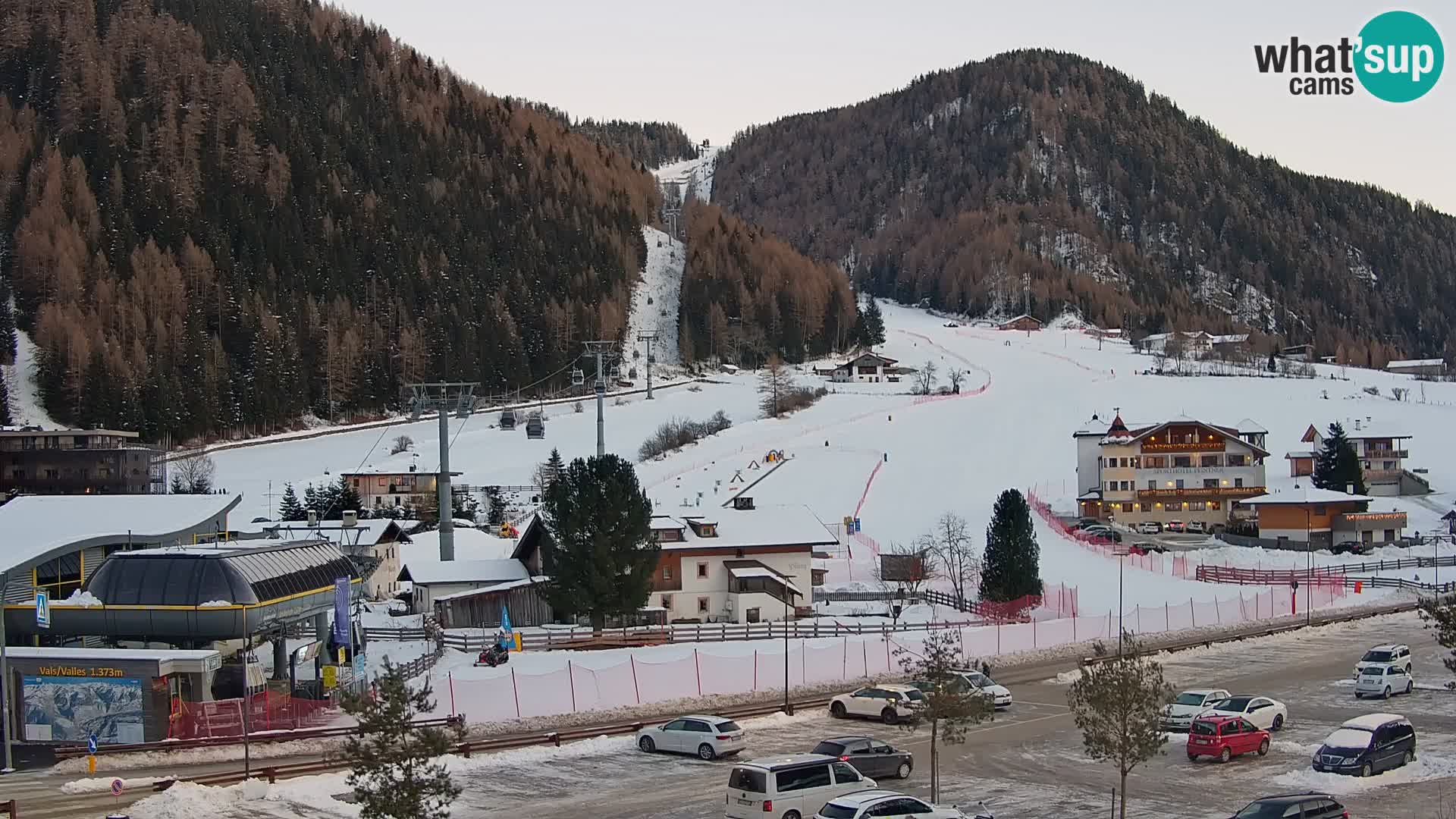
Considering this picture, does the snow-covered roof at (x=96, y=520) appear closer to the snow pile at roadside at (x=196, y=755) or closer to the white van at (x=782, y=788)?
the snow pile at roadside at (x=196, y=755)

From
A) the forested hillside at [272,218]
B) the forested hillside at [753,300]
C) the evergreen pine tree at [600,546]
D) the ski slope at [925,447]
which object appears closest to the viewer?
the evergreen pine tree at [600,546]

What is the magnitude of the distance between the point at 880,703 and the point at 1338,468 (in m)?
54.5

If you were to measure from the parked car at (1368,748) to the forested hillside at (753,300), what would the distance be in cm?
12386

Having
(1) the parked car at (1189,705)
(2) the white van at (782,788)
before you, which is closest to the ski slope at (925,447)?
(1) the parked car at (1189,705)

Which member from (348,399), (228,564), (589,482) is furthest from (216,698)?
(348,399)

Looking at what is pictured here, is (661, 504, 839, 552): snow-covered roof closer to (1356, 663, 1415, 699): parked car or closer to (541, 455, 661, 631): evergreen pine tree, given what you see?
(541, 455, 661, 631): evergreen pine tree

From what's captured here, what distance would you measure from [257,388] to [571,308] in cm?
4207

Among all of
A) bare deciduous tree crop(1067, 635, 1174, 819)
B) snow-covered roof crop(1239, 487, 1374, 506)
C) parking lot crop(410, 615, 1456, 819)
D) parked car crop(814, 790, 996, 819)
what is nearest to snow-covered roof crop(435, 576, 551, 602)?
parking lot crop(410, 615, 1456, 819)

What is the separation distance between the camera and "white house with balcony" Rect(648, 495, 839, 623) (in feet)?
166

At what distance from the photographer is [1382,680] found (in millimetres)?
36750

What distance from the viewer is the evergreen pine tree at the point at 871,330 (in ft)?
553

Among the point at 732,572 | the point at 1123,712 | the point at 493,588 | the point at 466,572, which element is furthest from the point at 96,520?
the point at 1123,712

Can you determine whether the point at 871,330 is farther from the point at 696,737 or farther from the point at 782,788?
the point at 782,788

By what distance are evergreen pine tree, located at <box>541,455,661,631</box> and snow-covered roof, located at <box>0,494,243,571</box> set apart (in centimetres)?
1052
